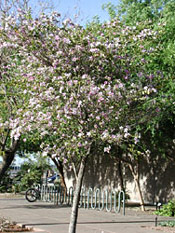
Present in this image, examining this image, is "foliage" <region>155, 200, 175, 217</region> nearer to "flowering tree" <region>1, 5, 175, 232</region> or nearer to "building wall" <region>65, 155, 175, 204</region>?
"building wall" <region>65, 155, 175, 204</region>

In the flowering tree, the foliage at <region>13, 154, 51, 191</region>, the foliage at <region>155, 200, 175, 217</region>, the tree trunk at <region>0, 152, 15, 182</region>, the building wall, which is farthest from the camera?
the foliage at <region>13, 154, 51, 191</region>

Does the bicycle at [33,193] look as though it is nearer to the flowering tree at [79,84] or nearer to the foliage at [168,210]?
the foliage at [168,210]

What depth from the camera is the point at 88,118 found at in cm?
728

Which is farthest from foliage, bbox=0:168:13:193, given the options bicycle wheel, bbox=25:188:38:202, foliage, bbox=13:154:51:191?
bicycle wheel, bbox=25:188:38:202

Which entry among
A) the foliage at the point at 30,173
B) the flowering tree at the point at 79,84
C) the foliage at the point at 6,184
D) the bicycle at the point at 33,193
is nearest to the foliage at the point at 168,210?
the bicycle at the point at 33,193

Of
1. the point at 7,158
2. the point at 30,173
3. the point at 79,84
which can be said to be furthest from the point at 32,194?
the point at 79,84

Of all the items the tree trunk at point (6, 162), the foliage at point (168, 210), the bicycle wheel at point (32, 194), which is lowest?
the foliage at point (168, 210)

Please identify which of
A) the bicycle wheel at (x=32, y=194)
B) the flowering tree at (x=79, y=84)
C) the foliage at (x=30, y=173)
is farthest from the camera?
the foliage at (x=30, y=173)

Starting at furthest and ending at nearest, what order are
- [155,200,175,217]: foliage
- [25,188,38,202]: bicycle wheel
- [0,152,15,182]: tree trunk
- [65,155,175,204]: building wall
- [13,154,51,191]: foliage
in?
[13,154,51,191]: foliage
[25,188,38,202]: bicycle wheel
[65,155,175,204]: building wall
[155,200,175,217]: foliage
[0,152,15,182]: tree trunk

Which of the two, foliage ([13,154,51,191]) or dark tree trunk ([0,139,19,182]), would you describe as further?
foliage ([13,154,51,191])

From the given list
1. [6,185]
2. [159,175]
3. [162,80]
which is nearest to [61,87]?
[162,80]

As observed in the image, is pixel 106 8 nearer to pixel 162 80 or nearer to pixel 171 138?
pixel 171 138

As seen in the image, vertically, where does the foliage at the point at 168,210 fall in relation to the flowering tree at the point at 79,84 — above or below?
below

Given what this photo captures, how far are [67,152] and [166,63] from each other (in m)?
6.66
